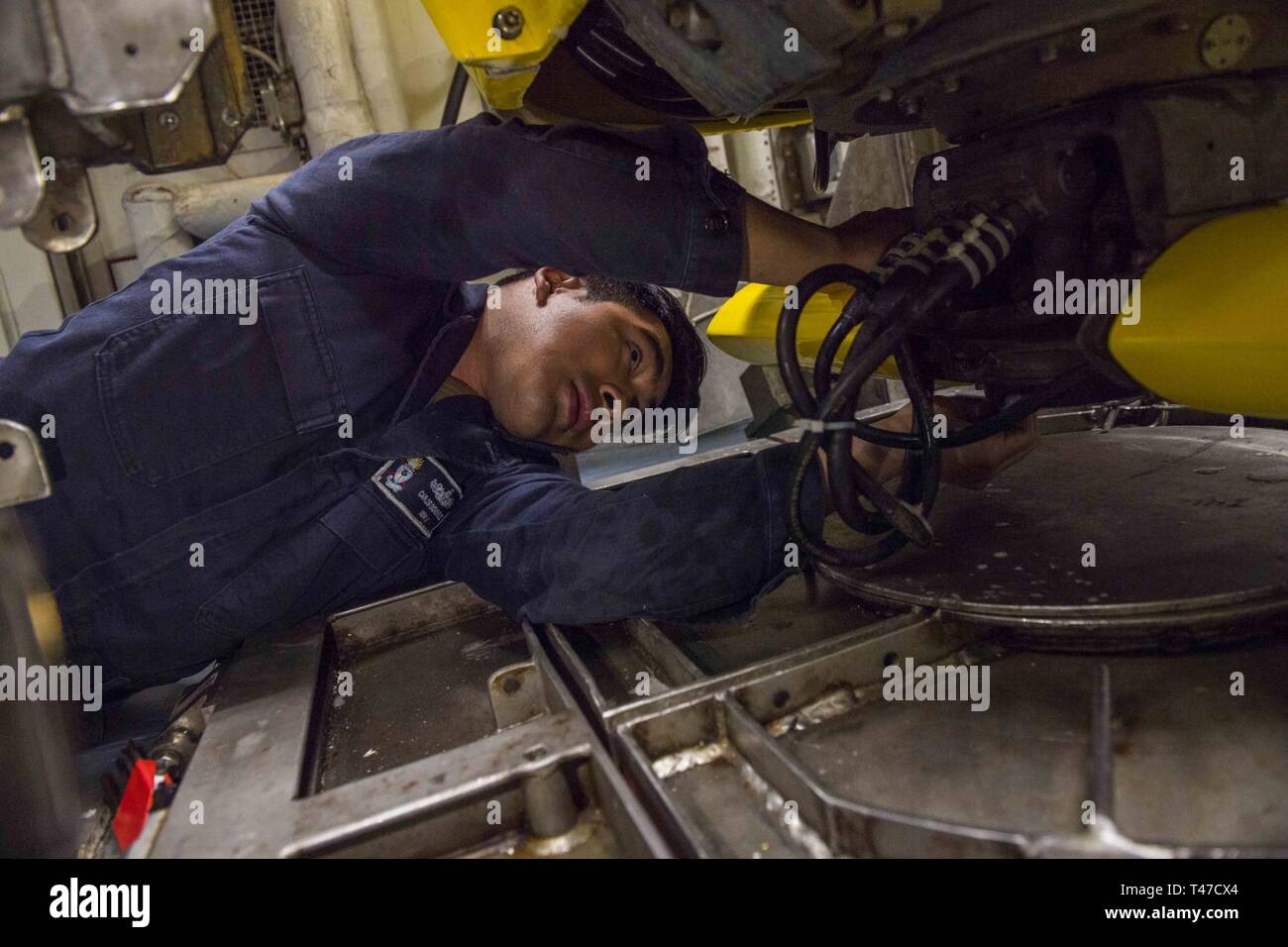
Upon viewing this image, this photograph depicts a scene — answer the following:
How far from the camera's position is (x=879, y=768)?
723 millimetres

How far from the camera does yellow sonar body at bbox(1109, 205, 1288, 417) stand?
0.71 metres

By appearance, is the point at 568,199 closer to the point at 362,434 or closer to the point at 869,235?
the point at 869,235

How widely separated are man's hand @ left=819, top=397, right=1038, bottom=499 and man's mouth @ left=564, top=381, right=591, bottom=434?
50cm

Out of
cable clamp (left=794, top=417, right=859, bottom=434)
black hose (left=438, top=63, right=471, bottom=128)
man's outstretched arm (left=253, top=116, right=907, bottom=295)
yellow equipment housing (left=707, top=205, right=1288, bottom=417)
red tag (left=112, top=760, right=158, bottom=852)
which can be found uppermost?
black hose (left=438, top=63, right=471, bottom=128)

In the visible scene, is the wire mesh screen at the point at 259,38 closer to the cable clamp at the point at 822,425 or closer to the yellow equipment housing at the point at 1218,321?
the cable clamp at the point at 822,425

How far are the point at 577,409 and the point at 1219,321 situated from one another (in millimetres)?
975

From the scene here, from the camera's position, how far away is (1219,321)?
28.5 inches

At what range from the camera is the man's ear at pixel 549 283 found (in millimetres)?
1487

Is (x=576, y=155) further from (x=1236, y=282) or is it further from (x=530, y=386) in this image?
(x=1236, y=282)

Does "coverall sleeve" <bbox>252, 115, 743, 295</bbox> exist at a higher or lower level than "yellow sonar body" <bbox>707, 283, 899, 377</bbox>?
higher

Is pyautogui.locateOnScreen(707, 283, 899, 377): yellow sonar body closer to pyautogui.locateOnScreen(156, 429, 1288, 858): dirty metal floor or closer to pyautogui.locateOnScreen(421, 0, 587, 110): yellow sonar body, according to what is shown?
pyautogui.locateOnScreen(156, 429, 1288, 858): dirty metal floor

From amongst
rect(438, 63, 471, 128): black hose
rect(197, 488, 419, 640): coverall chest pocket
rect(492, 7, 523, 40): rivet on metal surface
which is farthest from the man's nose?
rect(438, 63, 471, 128): black hose
